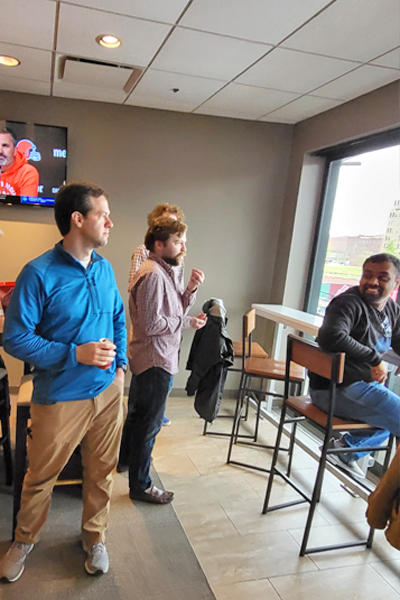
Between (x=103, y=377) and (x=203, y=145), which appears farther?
(x=203, y=145)

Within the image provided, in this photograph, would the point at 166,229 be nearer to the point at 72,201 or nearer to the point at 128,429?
the point at 72,201

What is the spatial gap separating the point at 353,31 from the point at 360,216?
4.73 ft

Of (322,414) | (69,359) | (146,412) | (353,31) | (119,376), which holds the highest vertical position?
(353,31)

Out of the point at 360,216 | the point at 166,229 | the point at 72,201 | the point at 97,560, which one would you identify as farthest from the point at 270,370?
the point at 72,201

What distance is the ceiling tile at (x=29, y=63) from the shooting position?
2.52m

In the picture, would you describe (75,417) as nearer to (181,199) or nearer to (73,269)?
(73,269)

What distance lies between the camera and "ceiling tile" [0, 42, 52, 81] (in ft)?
8.27

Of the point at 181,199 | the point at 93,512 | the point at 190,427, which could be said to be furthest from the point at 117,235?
the point at 93,512

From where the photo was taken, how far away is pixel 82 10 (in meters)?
2.01

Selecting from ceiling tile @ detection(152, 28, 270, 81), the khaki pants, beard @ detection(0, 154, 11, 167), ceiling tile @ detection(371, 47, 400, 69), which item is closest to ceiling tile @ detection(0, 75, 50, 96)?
beard @ detection(0, 154, 11, 167)

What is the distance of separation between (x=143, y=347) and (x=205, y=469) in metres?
1.09

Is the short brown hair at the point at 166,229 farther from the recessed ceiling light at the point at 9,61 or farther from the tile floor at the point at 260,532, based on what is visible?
the recessed ceiling light at the point at 9,61

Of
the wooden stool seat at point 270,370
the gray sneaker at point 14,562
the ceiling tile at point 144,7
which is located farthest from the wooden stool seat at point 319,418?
the ceiling tile at point 144,7

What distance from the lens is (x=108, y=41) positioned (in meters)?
2.34
